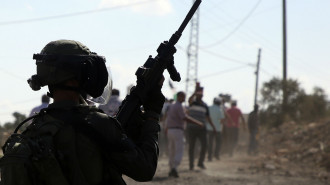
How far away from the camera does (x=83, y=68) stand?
11.2 feet

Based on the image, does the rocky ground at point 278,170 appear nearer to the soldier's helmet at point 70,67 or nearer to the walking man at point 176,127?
the walking man at point 176,127

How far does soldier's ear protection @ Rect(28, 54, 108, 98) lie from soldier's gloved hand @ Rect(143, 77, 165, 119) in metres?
0.28

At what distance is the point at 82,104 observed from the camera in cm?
344

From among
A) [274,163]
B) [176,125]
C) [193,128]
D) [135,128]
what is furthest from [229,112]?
[135,128]

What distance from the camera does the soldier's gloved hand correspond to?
369 centimetres

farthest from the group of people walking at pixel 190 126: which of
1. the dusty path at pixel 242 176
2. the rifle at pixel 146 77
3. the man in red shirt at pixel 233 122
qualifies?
the rifle at pixel 146 77

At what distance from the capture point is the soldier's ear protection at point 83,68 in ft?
11.1

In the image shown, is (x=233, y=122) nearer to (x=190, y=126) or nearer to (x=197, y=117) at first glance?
(x=190, y=126)

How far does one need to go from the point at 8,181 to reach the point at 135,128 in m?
0.75

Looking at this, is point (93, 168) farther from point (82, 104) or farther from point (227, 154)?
point (227, 154)

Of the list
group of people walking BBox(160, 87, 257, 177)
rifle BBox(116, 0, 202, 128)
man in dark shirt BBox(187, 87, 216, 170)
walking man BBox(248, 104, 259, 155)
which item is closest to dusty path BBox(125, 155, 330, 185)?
group of people walking BBox(160, 87, 257, 177)

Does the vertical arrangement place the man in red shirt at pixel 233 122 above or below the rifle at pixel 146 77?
above

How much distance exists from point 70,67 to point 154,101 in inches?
20.0

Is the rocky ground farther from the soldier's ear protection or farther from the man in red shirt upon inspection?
the soldier's ear protection
